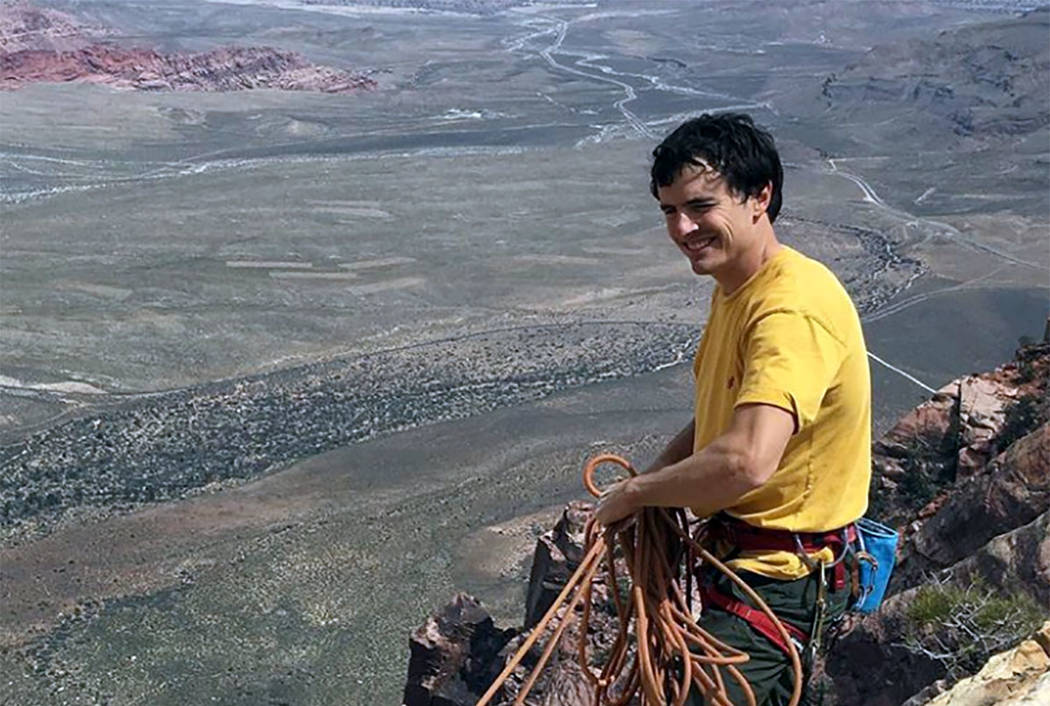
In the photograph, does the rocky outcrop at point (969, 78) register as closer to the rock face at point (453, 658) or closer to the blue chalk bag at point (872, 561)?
the rock face at point (453, 658)

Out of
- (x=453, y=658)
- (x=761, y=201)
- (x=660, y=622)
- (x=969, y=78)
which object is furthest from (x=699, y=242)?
(x=969, y=78)

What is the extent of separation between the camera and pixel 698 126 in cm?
322

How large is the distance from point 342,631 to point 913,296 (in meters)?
19.3

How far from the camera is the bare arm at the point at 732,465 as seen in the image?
299cm

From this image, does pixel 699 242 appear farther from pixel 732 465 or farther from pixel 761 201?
pixel 732 465

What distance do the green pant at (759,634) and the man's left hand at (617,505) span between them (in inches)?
12.4

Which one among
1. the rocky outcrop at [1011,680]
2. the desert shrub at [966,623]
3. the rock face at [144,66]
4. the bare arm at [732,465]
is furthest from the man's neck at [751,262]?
the rock face at [144,66]

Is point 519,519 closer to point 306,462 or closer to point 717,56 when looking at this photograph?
point 306,462

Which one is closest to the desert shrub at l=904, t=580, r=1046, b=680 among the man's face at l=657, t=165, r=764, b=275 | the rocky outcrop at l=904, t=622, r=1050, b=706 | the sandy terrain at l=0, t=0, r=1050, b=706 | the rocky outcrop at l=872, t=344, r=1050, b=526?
the rocky outcrop at l=904, t=622, r=1050, b=706

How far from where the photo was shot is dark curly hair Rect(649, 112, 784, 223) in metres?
3.20

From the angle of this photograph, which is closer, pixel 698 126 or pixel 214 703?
pixel 698 126

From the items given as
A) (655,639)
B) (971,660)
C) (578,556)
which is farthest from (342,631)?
(655,639)

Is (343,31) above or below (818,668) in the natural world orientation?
below

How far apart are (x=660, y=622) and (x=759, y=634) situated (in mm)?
270
